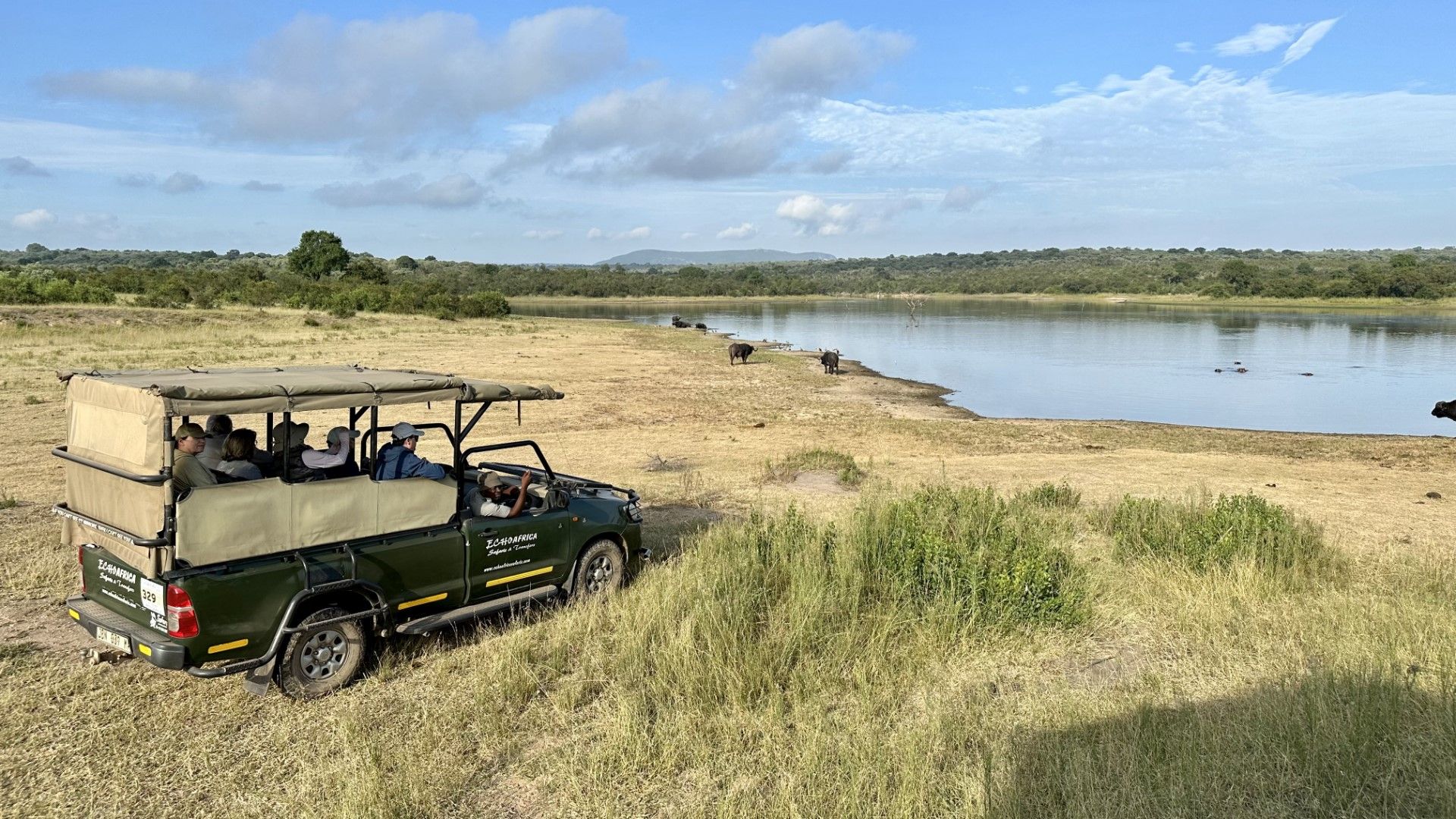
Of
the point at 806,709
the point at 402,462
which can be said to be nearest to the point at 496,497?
the point at 402,462

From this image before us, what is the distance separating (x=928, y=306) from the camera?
107 m

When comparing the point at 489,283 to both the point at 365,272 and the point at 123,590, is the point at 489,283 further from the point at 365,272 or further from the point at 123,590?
the point at 123,590

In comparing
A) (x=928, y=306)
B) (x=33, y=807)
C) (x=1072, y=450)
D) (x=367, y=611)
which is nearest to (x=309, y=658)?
(x=367, y=611)

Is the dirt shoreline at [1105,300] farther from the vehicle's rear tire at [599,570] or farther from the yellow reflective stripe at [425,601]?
the yellow reflective stripe at [425,601]

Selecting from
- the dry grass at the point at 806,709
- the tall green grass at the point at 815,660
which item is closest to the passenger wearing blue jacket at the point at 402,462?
the dry grass at the point at 806,709

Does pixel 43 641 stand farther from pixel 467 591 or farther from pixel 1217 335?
pixel 1217 335

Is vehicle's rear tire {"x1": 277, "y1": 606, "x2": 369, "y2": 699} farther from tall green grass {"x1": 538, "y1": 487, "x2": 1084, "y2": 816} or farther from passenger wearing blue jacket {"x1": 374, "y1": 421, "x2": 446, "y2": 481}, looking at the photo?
tall green grass {"x1": 538, "y1": 487, "x2": 1084, "y2": 816}

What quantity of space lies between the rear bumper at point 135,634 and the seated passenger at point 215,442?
1.04 meters

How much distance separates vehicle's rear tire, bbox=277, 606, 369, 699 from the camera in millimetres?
5648

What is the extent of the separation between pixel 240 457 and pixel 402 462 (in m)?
1.03

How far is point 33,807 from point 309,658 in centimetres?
155

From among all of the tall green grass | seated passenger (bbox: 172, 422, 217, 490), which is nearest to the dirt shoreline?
the tall green grass

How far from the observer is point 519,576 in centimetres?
700

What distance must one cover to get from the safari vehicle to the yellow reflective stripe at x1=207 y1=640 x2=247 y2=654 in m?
0.01
